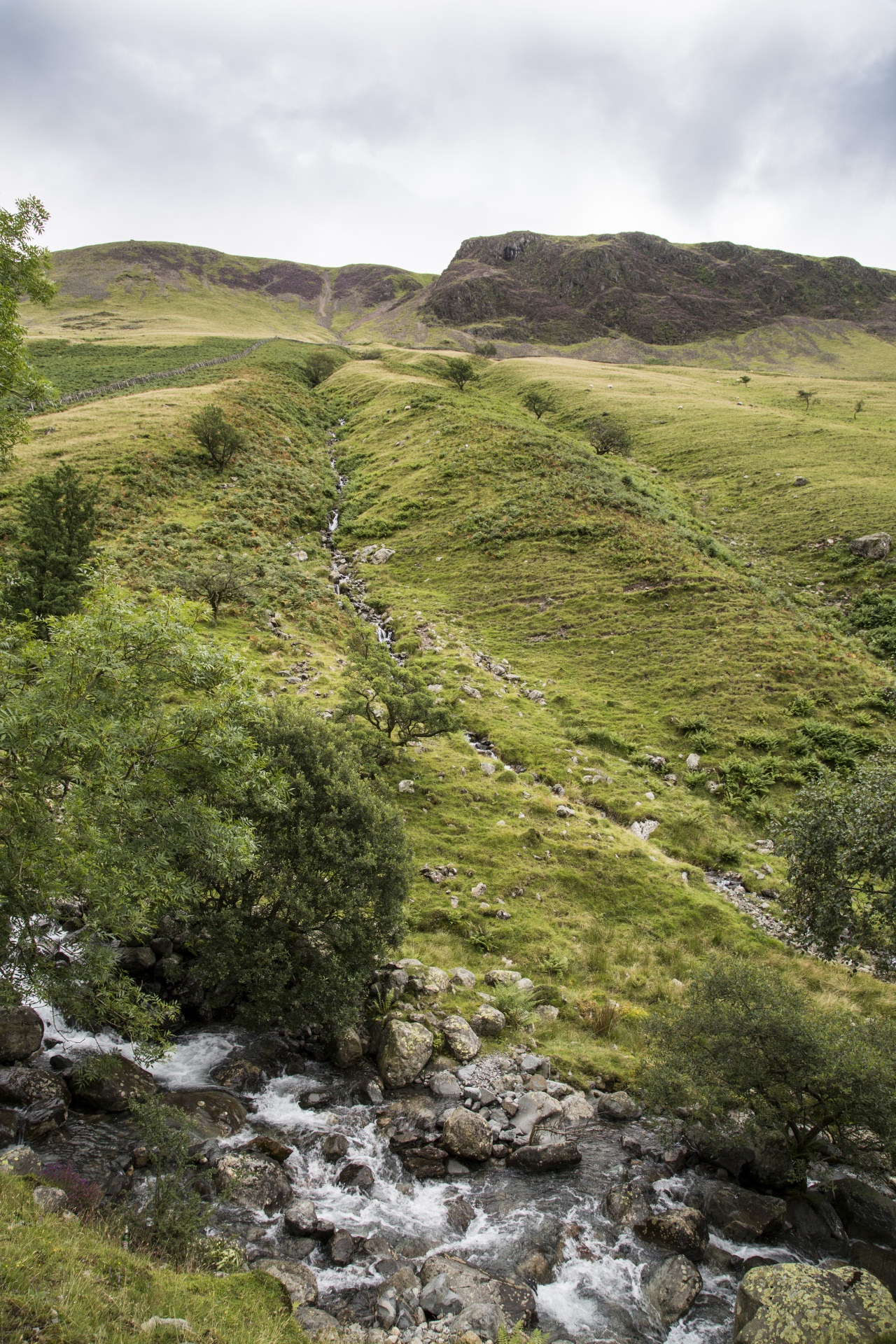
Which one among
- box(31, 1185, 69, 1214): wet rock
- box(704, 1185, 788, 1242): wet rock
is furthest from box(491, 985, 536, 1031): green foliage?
box(31, 1185, 69, 1214): wet rock

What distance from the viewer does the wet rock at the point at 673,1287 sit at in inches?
354

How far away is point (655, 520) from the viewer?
4628 centimetres

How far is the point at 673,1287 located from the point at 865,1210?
4.13 meters

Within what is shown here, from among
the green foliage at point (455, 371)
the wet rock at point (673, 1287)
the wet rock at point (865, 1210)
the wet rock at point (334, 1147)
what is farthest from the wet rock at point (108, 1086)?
the green foliage at point (455, 371)

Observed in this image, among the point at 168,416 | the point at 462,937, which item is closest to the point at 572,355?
the point at 168,416

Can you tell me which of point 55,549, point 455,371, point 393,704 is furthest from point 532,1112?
point 455,371

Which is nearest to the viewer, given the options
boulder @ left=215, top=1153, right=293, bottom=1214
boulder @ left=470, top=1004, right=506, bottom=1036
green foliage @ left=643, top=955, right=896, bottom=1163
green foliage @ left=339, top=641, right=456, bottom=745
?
boulder @ left=215, top=1153, right=293, bottom=1214

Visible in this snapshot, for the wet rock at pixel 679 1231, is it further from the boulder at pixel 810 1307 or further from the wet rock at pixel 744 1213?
the boulder at pixel 810 1307

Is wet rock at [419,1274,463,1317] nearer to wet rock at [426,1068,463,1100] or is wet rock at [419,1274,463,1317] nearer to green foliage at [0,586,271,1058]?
wet rock at [426,1068,463,1100]

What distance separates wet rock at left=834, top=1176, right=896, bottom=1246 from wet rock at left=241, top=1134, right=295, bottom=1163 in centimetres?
991

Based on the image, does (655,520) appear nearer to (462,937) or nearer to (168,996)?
(462,937)

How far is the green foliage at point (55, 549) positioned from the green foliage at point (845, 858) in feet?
78.9

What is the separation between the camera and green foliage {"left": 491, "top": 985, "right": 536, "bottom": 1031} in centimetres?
→ 1397

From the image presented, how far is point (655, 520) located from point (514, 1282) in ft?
149
